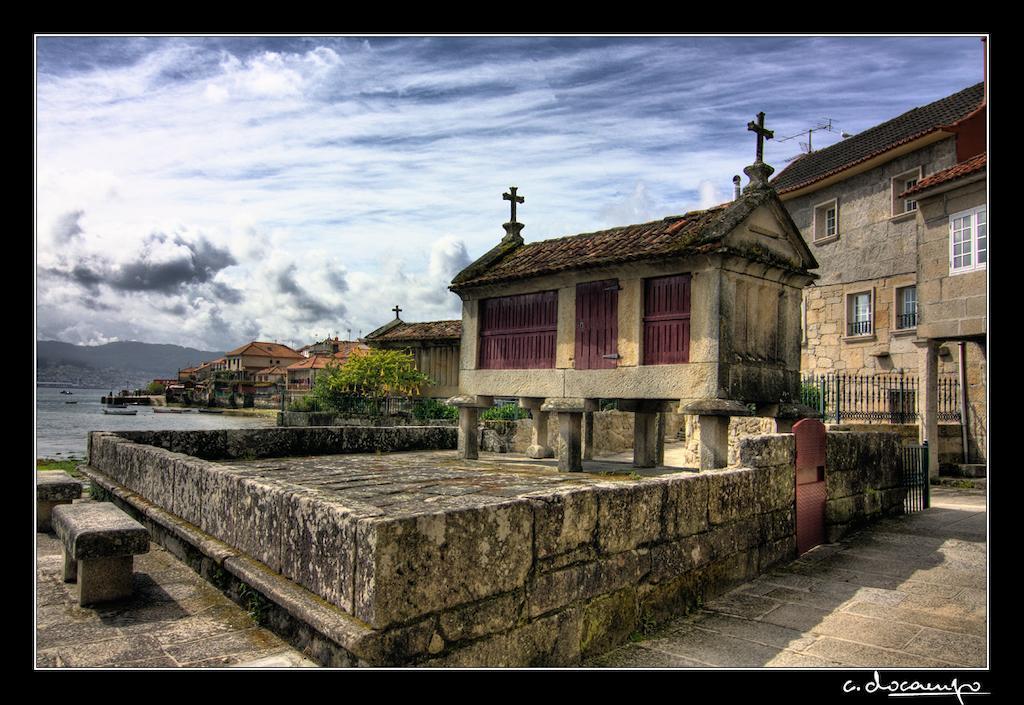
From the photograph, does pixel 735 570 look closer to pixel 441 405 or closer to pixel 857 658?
pixel 857 658

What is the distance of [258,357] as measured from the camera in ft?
350

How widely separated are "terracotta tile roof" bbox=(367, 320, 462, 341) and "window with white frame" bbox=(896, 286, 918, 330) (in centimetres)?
1369

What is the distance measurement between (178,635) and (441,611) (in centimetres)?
172

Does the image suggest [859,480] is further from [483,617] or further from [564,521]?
[483,617]

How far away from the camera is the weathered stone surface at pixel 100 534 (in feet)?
14.3

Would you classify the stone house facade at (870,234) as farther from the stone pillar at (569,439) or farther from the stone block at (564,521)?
the stone block at (564,521)

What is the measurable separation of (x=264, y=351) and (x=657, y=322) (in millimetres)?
107274

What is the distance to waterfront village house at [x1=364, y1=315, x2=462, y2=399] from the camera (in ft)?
83.1

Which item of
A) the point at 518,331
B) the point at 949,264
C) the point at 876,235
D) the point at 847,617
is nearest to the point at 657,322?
the point at 518,331

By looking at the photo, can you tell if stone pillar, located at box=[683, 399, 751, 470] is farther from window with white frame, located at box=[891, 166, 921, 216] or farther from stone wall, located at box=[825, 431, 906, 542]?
window with white frame, located at box=[891, 166, 921, 216]

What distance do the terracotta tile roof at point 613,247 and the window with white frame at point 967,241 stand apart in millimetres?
6246

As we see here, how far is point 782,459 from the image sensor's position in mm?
6938

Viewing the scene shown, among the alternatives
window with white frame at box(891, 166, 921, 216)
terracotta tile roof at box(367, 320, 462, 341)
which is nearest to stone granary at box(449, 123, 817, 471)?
window with white frame at box(891, 166, 921, 216)

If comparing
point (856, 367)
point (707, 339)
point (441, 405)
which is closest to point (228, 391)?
point (441, 405)
